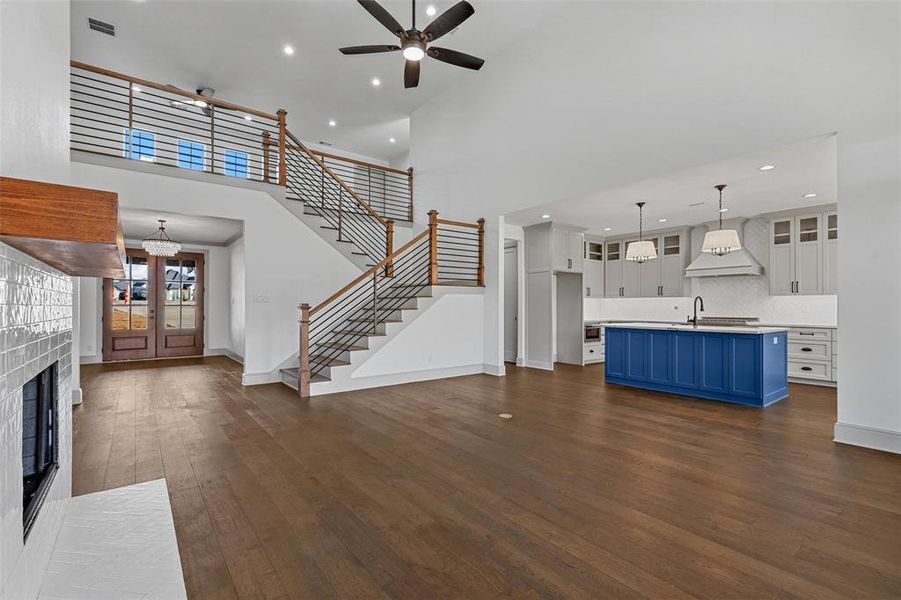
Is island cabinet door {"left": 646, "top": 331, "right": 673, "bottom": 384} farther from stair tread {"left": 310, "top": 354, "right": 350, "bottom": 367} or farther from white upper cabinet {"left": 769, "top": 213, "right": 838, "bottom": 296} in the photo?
stair tread {"left": 310, "top": 354, "right": 350, "bottom": 367}

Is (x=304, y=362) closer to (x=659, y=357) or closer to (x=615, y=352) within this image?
(x=615, y=352)

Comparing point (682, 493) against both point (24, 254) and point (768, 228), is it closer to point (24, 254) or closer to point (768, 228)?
point (24, 254)

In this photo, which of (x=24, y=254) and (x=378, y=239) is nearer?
(x=24, y=254)

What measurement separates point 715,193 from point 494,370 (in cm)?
415

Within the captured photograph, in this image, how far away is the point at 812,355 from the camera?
6.31 m

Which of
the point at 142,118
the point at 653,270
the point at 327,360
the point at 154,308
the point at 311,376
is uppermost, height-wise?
the point at 142,118

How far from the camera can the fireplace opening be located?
1.67 meters

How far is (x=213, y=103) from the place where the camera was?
19.7 feet

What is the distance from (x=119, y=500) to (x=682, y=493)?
3484mm

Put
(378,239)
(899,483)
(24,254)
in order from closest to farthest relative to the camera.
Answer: (24,254) → (899,483) → (378,239)

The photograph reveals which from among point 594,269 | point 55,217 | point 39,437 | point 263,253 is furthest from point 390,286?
point 55,217

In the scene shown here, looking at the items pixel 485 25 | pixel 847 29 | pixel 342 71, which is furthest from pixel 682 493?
pixel 342 71

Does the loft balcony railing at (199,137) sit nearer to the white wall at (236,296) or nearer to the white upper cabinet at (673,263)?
the white wall at (236,296)

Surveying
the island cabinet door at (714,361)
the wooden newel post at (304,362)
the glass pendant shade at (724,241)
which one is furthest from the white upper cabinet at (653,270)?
the wooden newel post at (304,362)
